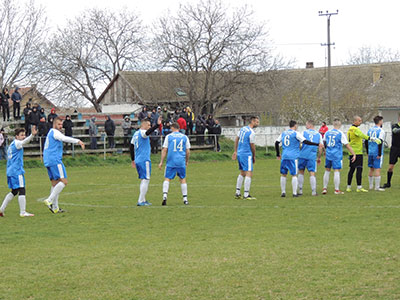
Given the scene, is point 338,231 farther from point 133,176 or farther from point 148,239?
point 133,176

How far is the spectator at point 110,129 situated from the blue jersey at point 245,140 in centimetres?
2115

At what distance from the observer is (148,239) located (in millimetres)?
11094

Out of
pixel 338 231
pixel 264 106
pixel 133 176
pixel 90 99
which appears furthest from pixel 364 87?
pixel 338 231

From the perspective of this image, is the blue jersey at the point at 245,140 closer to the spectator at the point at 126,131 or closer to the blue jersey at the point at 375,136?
the blue jersey at the point at 375,136

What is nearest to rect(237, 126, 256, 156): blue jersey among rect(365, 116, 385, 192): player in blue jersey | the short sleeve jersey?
rect(365, 116, 385, 192): player in blue jersey

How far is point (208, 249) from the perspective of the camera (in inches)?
392

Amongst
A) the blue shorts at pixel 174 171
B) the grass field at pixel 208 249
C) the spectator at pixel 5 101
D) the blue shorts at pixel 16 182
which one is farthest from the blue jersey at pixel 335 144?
the spectator at pixel 5 101

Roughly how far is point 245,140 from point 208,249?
7.26 metres

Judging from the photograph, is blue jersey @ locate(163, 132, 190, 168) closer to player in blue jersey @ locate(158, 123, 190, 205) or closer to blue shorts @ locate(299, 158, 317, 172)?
player in blue jersey @ locate(158, 123, 190, 205)

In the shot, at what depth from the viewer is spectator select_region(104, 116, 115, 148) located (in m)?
37.5

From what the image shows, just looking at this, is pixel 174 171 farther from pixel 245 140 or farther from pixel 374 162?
pixel 374 162

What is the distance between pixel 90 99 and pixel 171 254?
2125 inches

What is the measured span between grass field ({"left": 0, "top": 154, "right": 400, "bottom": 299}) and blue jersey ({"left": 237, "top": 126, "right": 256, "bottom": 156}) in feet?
4.00

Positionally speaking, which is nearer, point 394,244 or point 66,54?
point 394,244
